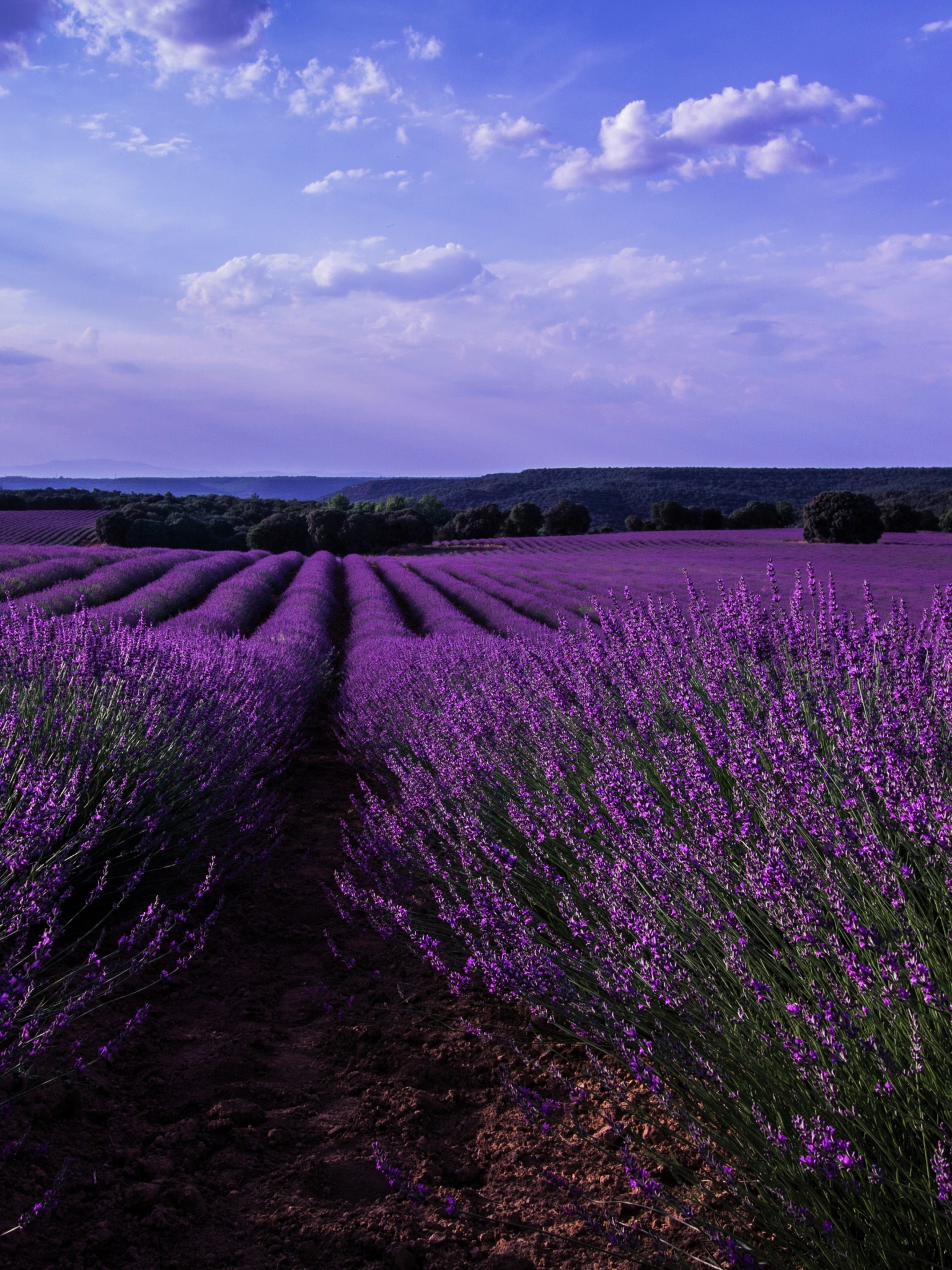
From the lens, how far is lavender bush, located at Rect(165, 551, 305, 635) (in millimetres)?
9125

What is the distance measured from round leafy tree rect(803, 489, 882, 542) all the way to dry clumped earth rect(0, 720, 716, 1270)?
100 ft

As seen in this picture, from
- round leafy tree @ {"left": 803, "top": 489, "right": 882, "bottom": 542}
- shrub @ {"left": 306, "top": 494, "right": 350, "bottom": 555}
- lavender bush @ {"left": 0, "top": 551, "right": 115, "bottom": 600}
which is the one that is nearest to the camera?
lavender bush @ {"left": 0, "top": 551, "right": 115, "bottom": 600}

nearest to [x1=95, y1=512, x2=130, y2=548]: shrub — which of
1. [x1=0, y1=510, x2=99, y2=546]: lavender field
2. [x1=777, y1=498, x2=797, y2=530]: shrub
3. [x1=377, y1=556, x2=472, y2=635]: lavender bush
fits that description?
[x1=0, y1=510, x2=99, y2=546]: lavender field

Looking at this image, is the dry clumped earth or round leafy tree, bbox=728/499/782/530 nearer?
the dry clumped earth

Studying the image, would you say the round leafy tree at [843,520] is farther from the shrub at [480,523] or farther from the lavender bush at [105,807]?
the lavender bush at [105,807]

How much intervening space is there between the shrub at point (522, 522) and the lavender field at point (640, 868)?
4397cm

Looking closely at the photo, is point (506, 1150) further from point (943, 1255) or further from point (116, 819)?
point (116, 819)

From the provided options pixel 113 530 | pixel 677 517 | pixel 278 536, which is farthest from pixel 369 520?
pixel 677 517

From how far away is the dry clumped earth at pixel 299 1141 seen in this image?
4.98 ft

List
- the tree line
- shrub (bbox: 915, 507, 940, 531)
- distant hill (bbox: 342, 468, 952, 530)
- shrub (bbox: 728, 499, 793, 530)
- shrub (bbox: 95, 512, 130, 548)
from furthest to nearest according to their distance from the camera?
distant hill (bbox: 342, 468, 952, 530)
shrub (bbox: 728, 499, 793, 530)
shrub (bbox: 915, 507, 940, 531)
the tree line
shrub (bbox: 95, 512, 130, 548)

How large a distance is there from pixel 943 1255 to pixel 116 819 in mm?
2624

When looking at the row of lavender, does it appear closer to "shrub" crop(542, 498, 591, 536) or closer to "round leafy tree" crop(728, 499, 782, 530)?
"shrub" crop(542, 498, 591, 536)

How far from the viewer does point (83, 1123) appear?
188 cm

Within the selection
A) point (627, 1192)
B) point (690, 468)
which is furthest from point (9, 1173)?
point (690, 468)
